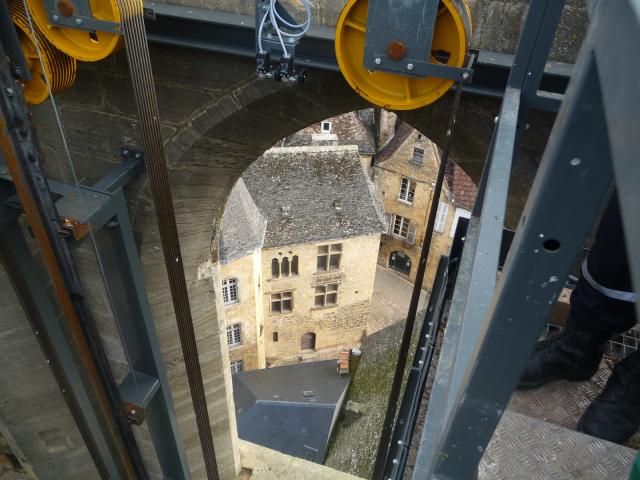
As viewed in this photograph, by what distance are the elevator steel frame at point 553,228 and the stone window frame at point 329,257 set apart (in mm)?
14464

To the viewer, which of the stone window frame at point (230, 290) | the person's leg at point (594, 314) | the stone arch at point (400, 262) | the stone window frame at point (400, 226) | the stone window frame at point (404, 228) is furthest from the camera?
the stone arch at point (400, 262)

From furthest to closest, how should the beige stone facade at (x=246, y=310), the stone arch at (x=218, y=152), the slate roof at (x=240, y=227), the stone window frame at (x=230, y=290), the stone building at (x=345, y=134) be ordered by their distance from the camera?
the stone building at (x=345, y=134)
the stone window frame at (x=230, y=290)
the beige stone facade at (x=246, y=310)
the slate roof at (x=240, y=227)
the stone arch at (x=218, y=152)

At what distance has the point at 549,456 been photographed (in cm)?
298

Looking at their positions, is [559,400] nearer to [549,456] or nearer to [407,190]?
[549,456]

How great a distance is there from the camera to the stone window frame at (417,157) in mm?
18500

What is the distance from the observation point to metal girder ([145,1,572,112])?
2.51 metres

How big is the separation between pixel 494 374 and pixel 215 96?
258 cm

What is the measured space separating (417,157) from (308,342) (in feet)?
24.3

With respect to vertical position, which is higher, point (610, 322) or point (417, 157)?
point (610, 322)

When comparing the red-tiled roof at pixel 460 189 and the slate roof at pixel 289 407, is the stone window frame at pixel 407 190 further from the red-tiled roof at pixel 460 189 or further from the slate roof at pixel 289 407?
the slate roof at pixel 289 407

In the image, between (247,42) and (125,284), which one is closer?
(247,42)

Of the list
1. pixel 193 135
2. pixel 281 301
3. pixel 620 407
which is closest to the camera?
pixel 620 407

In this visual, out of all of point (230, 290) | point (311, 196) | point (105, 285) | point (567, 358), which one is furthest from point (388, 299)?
point (105, 285)

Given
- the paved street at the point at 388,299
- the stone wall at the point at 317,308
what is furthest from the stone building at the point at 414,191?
the stone wall at the point at 317,308
